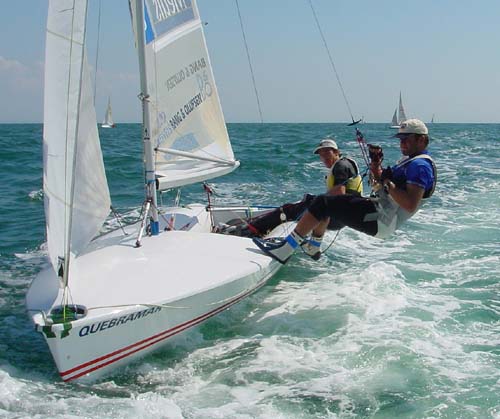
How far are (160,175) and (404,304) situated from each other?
2.74 metres

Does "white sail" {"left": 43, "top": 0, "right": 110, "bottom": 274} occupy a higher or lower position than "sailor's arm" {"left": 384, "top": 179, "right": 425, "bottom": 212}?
higher

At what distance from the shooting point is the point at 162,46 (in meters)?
5.95

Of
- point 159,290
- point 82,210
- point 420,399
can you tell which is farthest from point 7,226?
point 420,399

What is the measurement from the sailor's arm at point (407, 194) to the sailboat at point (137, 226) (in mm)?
1249

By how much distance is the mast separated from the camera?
209 inches

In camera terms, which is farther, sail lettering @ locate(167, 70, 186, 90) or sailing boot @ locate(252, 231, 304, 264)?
sail lettering @ locate(167, 70, 186, 90)

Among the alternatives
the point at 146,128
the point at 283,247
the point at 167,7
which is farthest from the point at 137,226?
the point at 167,7

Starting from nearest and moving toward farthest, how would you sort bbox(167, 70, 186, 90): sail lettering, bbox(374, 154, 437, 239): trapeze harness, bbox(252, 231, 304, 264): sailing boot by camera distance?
bbox(374, 154, 437, 239): trapeze harness < bbox(252, 231, 304, 264): sailing boot < bbox(167, 70, 186, 90): sail lettering

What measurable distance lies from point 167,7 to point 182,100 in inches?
37.8

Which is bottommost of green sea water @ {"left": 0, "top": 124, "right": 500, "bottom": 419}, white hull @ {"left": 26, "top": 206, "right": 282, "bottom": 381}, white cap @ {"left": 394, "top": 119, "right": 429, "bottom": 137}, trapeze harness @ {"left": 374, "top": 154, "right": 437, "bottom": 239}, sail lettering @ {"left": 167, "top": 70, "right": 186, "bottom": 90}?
green sea water @ {"left": 0, "top": 124, "right": 500, "bottom": 419}

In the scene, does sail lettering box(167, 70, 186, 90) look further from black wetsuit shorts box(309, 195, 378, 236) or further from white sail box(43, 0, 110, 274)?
white sail box(43, 0, 110, 274)

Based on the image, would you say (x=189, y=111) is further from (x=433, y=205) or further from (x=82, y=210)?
(x=433, y=205)

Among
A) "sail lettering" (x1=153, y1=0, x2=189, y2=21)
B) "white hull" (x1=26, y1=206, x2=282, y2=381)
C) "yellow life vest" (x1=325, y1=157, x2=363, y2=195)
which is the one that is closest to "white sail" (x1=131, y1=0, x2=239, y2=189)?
"sail lettering" (x1=153, y1=0, x2=189, y2=21)

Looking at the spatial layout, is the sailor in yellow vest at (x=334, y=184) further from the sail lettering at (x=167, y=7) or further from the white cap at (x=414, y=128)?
the sail lettering at (x=167, y=7)
